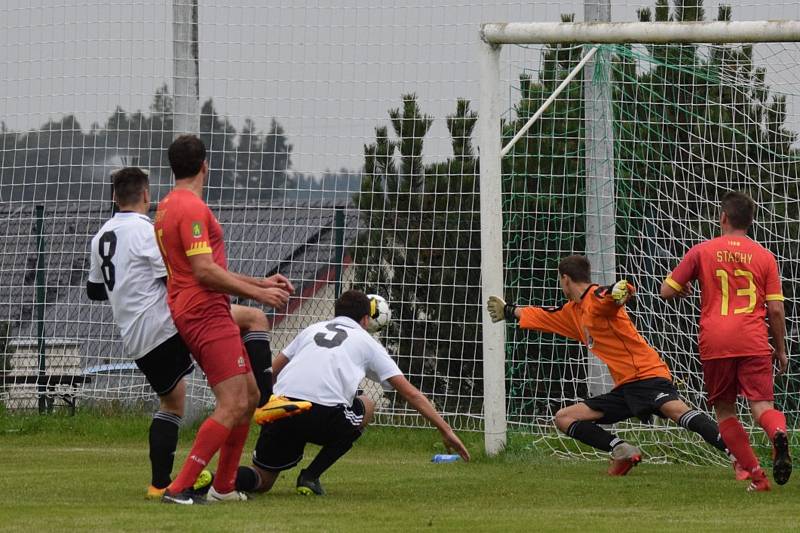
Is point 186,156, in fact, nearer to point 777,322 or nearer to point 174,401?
point 174,401

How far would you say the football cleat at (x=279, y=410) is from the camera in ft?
23.1

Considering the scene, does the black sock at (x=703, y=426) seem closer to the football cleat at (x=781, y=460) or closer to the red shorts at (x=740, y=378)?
the red shorts at (x=740, y=378)

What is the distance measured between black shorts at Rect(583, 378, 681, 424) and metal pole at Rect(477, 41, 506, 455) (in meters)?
0.85

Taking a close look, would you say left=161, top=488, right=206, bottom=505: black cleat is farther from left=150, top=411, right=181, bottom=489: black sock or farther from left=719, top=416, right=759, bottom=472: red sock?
left=719, top=416, right=759, bottom=472: red sock

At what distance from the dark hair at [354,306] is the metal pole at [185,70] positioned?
4.76 m

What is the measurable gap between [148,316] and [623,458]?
349 cm

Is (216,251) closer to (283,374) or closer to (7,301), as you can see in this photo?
(283,374)

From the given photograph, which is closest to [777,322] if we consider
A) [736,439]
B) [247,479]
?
[736,439]

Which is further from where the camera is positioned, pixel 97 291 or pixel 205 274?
pixel 97 291

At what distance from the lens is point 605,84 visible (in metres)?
10.5

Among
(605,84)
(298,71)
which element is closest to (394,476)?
(605,84)

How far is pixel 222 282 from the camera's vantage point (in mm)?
6406

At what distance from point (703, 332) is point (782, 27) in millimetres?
2280

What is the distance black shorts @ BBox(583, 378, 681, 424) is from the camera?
884 centimetres
